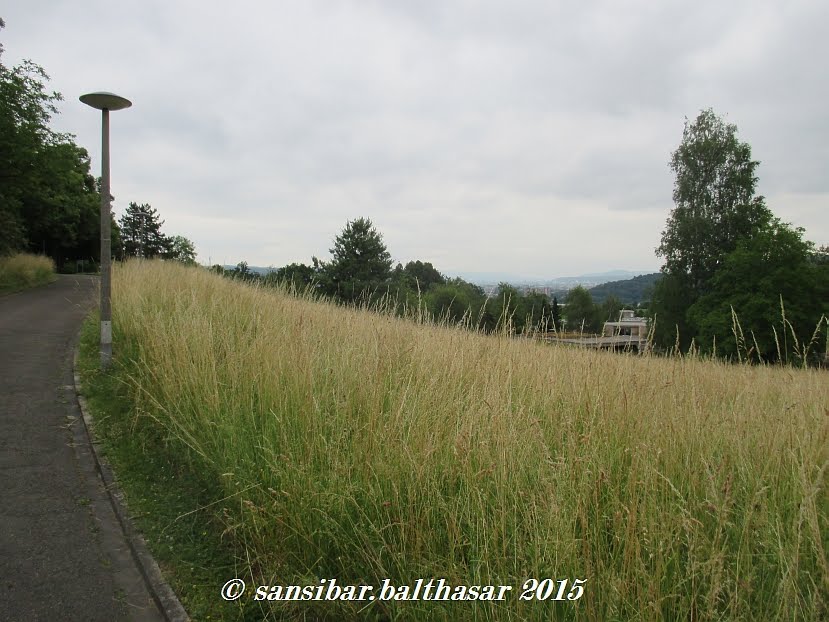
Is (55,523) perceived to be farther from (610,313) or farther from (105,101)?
(610,313)

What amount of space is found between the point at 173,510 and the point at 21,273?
2372cm

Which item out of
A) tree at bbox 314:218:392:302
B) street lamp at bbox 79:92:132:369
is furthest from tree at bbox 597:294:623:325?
tree at bbox 314:218:392:302

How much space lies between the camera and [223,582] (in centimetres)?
321

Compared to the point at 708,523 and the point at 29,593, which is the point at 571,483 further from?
the point at 29,593

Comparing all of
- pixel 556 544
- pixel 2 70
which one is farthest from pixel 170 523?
pixel 2 70

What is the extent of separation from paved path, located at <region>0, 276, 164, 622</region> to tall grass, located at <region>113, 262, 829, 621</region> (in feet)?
2.40

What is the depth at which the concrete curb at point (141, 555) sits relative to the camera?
2.92 meters

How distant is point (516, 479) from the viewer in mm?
2791

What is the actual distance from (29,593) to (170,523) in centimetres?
93

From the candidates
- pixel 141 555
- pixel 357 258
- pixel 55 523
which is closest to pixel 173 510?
pixel 141 555

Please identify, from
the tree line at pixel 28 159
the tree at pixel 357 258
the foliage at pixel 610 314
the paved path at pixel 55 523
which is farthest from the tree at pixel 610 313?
the tree at pixel 357 258

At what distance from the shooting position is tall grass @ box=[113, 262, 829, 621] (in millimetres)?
A: 2271

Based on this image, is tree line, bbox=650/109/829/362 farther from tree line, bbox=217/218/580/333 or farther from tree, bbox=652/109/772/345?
tree line, bbox=217/218/580/333

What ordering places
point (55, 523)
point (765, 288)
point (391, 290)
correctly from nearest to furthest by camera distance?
point (55, 523), point (391, 290), point (765, 288)
